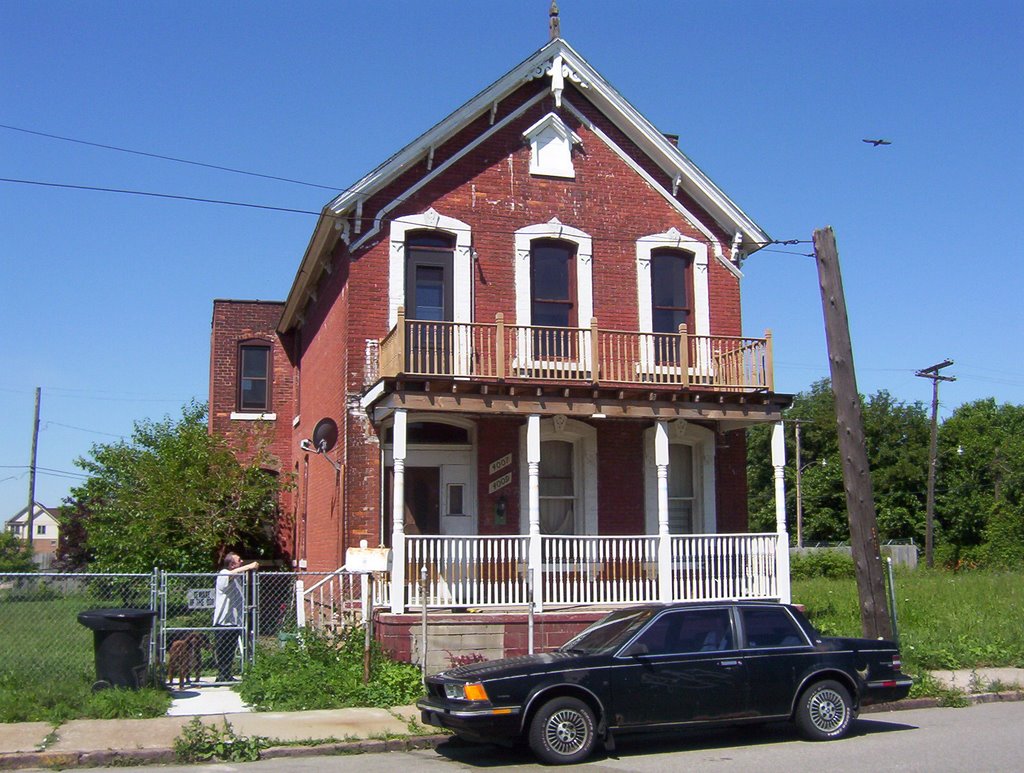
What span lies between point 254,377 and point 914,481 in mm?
47201

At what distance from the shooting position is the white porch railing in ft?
51.2

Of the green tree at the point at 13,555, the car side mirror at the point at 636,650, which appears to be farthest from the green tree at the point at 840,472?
the car side mirror at the point at 636,650

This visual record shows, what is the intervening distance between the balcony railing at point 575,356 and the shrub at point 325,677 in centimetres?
385

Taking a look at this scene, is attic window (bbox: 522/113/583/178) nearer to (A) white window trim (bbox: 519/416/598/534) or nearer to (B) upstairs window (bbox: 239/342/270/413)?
(A) white window trim (bbox: 519/416/598/534)

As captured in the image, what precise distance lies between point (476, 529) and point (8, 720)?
7.73m

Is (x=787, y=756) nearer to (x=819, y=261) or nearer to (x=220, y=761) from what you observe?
(x=220, y=761)

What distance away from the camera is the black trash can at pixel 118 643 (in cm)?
1206

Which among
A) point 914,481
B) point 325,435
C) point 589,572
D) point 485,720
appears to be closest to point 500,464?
point 589,572

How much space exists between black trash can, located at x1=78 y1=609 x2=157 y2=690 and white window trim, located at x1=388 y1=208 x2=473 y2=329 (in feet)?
21.6

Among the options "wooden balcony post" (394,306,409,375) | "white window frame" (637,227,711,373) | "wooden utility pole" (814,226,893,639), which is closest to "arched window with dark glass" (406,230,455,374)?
"wooden balcony post" (394,306,409,375)

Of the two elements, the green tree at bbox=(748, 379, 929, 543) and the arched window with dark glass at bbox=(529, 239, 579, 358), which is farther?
the green tree at bbox=(748, 379, 929, 543)

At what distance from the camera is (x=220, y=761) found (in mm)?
10219

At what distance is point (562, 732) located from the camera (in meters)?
9.77

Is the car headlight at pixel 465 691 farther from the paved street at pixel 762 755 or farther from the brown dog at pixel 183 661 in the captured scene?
the brown dog at pixel 183 661
